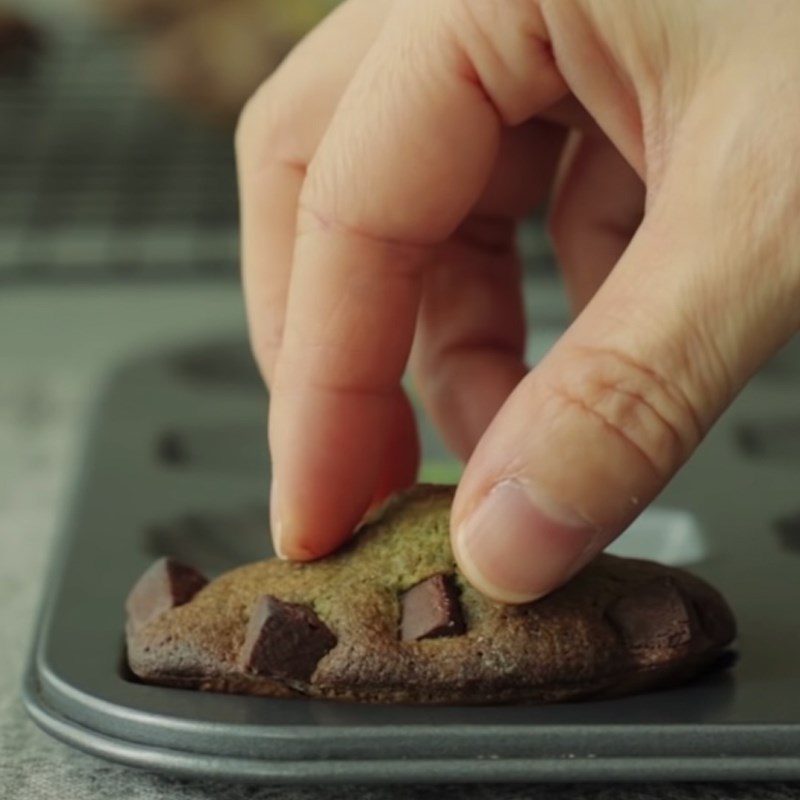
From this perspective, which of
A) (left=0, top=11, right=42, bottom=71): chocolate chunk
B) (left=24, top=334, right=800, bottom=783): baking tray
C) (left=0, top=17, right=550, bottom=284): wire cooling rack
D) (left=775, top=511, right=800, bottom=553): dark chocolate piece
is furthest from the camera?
(left=0, top=11, right=42, bottom=71): chocolate chunk

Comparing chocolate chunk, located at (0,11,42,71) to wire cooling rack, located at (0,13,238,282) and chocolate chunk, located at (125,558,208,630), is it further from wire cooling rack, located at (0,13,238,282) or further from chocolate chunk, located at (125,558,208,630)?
chocolate chunk, located at (125,558,208,630)

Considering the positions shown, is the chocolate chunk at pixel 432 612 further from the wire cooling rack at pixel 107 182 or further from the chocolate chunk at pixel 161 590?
the wire cooling rack at pixel 107 182

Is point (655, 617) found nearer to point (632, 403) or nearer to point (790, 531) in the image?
point (632, 403)

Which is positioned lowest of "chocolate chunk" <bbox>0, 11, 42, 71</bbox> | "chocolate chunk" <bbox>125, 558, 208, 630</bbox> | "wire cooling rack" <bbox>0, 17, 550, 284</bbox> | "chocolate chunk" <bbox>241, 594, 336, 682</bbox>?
"chocolate chunk" <bbox>0, 11, 42, 71</bbox>

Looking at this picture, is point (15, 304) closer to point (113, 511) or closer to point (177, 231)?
point (177, 231)

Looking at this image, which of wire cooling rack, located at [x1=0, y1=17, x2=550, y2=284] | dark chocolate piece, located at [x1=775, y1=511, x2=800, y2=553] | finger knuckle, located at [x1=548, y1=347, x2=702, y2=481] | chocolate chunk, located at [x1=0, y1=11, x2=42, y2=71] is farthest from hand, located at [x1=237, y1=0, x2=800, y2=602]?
chocolate chunk, located at [x1=0, y1=11, x2=42, y2=71]
